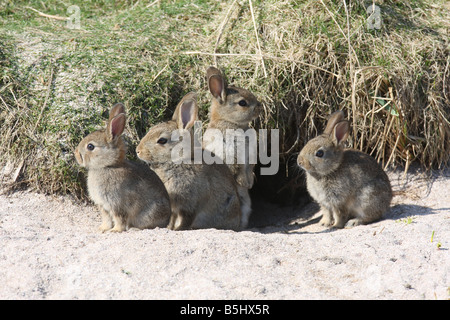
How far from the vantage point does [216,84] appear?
21.8ft

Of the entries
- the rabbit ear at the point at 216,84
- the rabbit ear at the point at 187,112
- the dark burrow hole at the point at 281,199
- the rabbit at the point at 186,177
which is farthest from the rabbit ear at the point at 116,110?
the dark burrow hole at the point at 281,199

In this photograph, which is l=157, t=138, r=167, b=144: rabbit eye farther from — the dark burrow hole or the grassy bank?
the dark burrow hole

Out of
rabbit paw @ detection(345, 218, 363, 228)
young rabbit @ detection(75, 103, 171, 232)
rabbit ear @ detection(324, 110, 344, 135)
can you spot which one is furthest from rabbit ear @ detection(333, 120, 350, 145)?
young rabbit @ detection(75, 103, 171, 232)

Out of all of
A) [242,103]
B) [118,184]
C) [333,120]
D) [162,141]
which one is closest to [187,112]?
[162,141]

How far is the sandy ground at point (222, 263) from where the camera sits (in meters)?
4.28

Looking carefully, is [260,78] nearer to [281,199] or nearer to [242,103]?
[242,103]

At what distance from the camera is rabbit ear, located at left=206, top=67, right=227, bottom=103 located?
6559 mm

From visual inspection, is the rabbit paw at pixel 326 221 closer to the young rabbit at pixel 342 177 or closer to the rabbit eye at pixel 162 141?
the young rabbit at pixel 342 177

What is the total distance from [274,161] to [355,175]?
1.26 m

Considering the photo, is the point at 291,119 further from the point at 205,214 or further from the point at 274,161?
the point at 205,214

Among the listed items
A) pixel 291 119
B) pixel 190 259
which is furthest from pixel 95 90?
pixel 190 259

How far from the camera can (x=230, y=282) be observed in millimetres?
4363

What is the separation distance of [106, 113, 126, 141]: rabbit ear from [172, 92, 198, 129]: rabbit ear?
71 cm

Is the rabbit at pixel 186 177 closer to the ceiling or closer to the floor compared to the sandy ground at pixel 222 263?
closer to the ceiling
